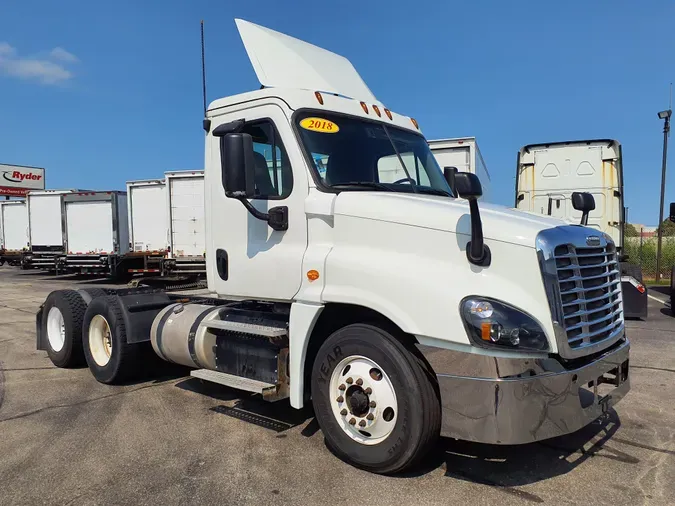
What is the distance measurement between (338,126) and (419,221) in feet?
4.38

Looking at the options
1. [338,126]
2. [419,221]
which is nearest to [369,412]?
[419,221]

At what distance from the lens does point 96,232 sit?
21.8m

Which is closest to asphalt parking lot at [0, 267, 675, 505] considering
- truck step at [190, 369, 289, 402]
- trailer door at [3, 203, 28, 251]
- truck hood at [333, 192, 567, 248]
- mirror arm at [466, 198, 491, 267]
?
truck step at [190, 369, 289, 402]

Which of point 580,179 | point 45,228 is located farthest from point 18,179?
point 580,179

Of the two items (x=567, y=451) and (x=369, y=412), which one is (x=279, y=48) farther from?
(x=567, y=451)

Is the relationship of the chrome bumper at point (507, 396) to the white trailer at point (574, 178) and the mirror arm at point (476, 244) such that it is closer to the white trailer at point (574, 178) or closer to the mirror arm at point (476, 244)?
the mirror arm at point (476, 244)

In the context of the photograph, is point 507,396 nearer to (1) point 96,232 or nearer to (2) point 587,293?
(2) point 587,293

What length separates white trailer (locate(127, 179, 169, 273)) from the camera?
19391mm

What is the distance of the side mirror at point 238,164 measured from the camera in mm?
4055

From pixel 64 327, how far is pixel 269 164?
4010mm

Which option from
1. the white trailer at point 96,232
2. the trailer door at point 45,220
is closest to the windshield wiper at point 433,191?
the white trailer at point 96,232

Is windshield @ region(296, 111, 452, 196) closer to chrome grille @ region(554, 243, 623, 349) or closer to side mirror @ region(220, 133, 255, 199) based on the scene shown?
side mirror @ region(220, 133, 255, 199)

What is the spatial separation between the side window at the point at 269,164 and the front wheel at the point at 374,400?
1.28 m

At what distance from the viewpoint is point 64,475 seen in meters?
3.89
